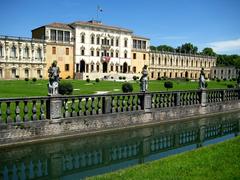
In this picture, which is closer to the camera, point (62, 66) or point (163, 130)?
point (163, 130)

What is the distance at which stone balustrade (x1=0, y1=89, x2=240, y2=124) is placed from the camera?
1066 cm

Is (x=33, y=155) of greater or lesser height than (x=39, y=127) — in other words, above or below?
below

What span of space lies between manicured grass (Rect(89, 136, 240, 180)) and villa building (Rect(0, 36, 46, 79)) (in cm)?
5517

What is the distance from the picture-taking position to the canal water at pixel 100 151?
8836 mm

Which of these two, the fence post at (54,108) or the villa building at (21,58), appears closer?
the fence post at (54,108)

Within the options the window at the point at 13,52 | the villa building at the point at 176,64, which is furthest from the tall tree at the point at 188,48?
the window at the point at 13,52

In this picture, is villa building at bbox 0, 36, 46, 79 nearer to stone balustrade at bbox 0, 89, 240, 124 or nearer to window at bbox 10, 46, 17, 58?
window at bbox 10, 46, 17, 58

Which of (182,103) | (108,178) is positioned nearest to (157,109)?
(182,103)

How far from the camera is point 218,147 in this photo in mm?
9695

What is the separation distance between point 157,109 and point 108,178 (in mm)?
8446

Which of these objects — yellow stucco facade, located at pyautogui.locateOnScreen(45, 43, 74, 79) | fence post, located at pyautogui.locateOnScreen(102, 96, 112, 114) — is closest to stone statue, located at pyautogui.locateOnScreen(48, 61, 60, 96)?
fence post, located at pyautogui.locateOnScreen(102, 96, 112, 114)

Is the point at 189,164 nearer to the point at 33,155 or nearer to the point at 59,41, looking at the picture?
the point at 33,155

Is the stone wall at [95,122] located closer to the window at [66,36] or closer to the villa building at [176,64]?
the window at [66,36]

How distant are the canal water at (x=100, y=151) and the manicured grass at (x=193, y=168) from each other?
63.8 inches
